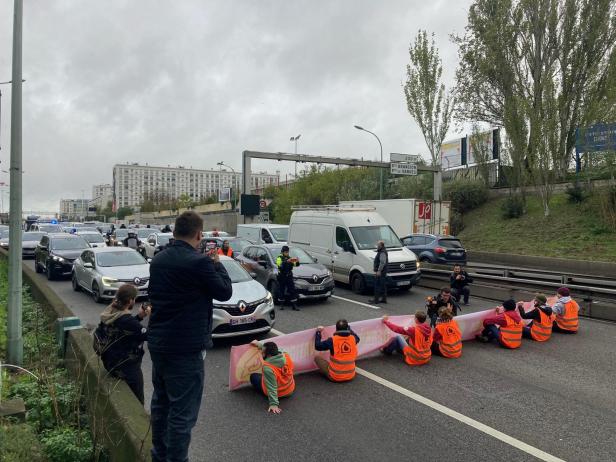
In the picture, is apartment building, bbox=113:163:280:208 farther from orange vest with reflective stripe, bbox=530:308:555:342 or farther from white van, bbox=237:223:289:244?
orange vest with reflective stripe, bbox=530:308:555:342

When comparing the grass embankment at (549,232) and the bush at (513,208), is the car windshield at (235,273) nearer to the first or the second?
the grass embankment at (549,232)

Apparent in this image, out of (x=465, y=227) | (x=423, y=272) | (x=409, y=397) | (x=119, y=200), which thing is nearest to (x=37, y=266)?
(x=423, y=272)

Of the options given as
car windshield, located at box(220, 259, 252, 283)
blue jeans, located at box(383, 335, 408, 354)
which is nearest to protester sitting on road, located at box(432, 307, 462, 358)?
blue jeans, located at box(383, 335, 408, 354)

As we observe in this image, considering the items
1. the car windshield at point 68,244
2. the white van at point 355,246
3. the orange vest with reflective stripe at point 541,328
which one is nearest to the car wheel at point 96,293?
the car windshield at point 68,244

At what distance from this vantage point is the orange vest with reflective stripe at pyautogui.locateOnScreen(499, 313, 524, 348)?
8.13 meters

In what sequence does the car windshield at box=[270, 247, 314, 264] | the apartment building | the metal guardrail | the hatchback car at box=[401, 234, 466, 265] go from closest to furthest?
the metal guardrail, the car windshield at box=[270, 247, 314, 264], the hatchback car at box=[401, 234, 466, 265], the apartment building

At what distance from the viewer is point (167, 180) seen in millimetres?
175750

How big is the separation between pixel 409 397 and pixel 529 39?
1308 inches

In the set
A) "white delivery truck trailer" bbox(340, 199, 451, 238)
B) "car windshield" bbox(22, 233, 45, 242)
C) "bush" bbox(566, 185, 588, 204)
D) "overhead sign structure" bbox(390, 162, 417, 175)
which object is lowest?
"car windshield" bbox(22, 233, 45, 242)

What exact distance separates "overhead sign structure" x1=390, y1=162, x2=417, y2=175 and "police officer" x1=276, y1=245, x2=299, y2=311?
18460 millimetres

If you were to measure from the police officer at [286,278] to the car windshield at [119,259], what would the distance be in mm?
4249

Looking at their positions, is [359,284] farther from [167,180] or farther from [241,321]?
[167,180]

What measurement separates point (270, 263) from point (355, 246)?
279 cm

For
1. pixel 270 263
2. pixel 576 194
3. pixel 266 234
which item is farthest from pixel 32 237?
pixel 576 194
